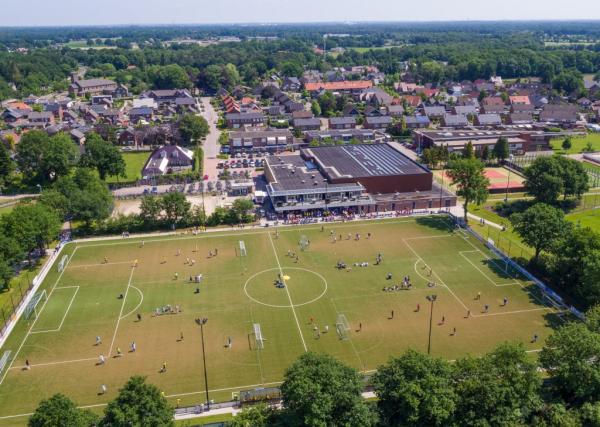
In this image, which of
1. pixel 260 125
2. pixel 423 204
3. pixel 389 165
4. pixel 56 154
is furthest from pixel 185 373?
pixel 260 125

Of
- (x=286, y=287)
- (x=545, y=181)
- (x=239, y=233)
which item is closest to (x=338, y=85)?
(x=545, y=181)

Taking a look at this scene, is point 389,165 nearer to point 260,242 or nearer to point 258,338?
point 260,242

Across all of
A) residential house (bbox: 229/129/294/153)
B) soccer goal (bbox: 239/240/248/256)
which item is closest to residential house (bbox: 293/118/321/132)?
residential house (bbox: 229/129/294/153)

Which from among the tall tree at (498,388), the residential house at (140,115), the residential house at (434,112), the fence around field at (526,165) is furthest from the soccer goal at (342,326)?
the residential house at (140,115)

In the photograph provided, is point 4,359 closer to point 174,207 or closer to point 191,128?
point 174,207

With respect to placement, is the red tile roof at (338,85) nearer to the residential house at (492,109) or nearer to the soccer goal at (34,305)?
the residential house at (492,109)

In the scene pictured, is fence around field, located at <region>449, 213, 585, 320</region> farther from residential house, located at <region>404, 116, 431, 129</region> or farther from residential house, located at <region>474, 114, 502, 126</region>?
residential house, located at <region>474, 114, 502, 126</region>
